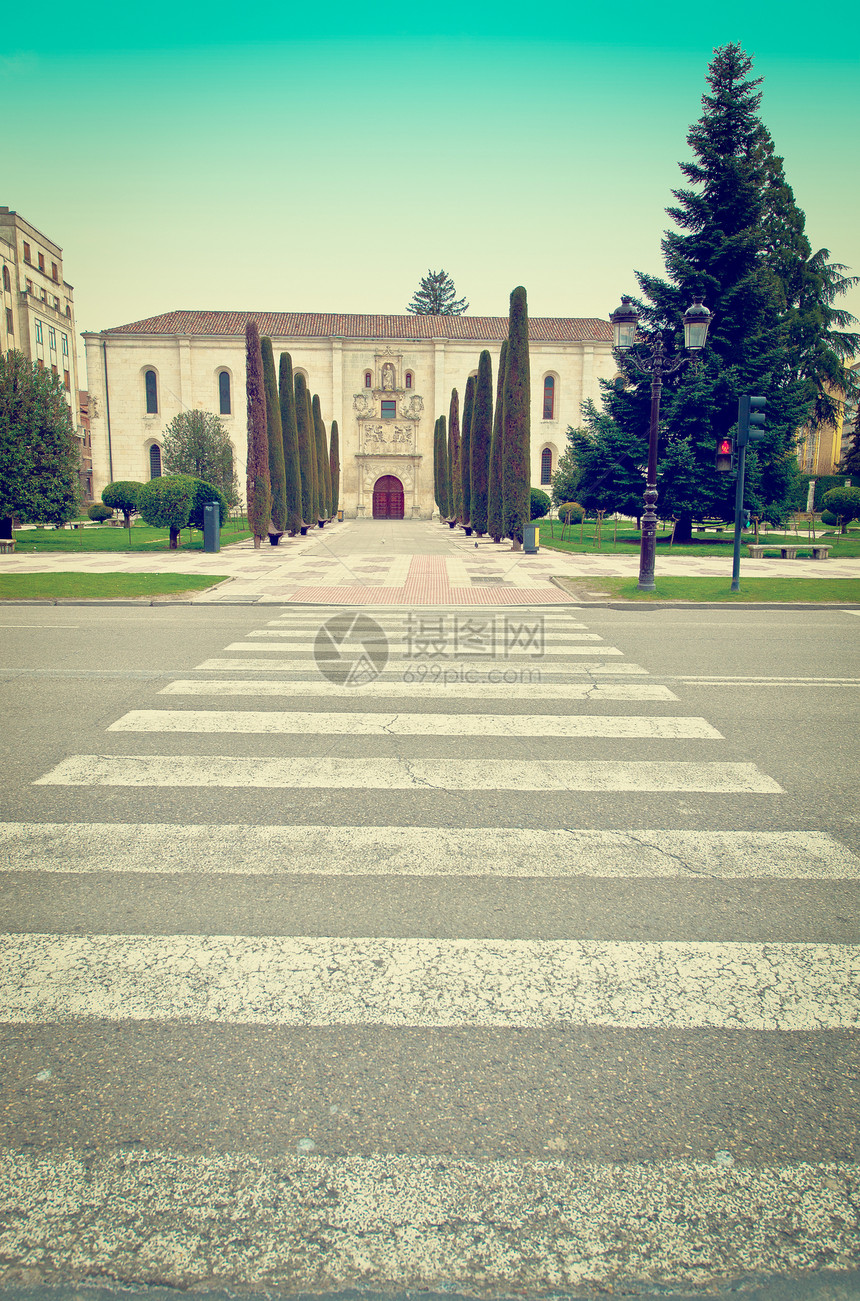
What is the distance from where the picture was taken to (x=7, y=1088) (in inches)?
105

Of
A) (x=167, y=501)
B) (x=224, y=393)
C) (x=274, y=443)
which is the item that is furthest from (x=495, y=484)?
(x=224, y=393)

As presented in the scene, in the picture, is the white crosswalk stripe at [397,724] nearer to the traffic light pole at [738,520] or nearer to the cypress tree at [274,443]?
the traffic light pole at [738,520]

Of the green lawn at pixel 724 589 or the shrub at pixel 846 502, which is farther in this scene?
the shrub at pixel 846 502

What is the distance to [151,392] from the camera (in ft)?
225

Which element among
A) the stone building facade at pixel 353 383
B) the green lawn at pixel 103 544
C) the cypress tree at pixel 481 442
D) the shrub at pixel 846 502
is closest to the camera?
the green lawn at pixel 103 544

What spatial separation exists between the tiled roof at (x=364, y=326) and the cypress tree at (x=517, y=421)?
1733 inches

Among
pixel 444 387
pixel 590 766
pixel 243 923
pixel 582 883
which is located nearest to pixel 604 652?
pixel 590 766

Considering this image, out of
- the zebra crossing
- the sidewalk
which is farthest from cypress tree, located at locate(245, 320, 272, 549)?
the zebra crossing

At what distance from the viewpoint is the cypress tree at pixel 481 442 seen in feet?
115

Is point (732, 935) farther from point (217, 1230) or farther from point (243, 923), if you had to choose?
point (217, 1230)

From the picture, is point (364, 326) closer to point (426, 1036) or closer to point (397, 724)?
point (397, 724)

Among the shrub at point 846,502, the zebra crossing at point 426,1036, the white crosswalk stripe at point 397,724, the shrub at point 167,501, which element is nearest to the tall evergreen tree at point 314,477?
the shrub at point 167,501

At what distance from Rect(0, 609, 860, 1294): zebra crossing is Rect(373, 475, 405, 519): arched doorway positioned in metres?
65.9

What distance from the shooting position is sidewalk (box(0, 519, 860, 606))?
16.0 metres
